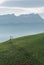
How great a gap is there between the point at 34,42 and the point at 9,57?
538cm

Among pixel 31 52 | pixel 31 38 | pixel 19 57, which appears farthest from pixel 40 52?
pixel 31 38

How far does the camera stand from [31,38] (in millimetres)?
32688

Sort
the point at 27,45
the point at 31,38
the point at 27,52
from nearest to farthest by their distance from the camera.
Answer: the point at 27,52 → the point at 27,45 → the point at 31,38

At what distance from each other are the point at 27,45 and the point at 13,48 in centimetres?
187

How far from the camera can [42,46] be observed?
1147 inches

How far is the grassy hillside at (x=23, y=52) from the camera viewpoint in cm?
2516

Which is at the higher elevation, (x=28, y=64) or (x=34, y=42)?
(x=34, y=42)

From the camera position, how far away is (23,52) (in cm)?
2692

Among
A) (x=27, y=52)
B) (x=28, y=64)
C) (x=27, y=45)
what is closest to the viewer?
(x=28, y=64)

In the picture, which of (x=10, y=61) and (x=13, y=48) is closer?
(x=10, y=61)

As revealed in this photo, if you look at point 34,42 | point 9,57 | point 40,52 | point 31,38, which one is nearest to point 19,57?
point 9,57

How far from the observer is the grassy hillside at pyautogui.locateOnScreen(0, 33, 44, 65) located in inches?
990

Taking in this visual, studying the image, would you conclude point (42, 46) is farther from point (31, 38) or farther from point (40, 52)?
point (31, 38)

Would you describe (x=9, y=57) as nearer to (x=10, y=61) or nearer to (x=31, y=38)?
(x=10, y=61)
